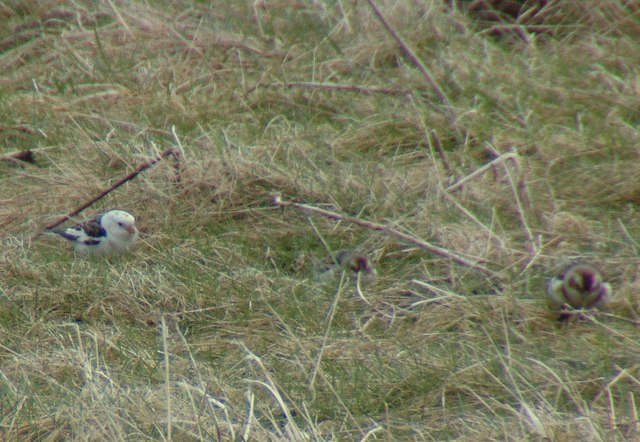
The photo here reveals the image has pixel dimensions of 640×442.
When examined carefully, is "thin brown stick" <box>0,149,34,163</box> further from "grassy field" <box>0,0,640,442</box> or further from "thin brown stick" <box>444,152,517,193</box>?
"thin brown stick" <box>444,152,517,193</box>

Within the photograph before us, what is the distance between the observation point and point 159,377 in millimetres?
3537

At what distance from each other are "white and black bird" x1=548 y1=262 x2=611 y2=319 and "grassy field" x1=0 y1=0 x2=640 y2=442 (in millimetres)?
81

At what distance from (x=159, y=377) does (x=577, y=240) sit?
2.05 m

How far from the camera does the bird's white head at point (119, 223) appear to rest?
473 centimetres

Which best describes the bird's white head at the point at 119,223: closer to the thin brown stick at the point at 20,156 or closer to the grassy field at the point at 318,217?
the grassy field at the point at 318,217

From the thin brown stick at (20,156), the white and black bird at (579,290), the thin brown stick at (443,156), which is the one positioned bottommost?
the thin brown stick at (20,156)

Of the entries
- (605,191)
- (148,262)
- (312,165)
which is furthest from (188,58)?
(605,191)

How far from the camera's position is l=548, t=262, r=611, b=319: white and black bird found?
151 inches

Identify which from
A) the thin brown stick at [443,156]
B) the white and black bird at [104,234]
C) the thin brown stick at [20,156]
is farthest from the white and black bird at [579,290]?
the thin brown stick at [20,156]

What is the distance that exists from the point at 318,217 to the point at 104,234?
1024 millimetres

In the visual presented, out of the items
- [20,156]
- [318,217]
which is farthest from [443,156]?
[20,156]

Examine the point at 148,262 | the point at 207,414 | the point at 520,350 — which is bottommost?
the point at 148,262

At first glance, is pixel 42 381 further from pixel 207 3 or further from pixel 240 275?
pixel 207 3

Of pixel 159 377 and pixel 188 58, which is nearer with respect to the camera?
pixel 159 377
